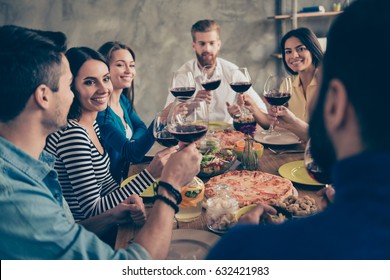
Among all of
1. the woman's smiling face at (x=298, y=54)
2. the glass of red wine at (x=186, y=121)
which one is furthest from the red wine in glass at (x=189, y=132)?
the woman's smiling face at (x=298, y=54)

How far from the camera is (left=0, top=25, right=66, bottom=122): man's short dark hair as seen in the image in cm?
108

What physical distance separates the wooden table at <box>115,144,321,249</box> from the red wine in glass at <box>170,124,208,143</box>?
0.89ft

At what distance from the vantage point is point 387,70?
556 mm

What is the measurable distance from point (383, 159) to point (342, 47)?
18 centimetres

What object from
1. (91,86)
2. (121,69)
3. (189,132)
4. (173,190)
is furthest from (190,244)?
(121,69)

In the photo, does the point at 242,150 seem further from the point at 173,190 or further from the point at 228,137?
the point at 173,190

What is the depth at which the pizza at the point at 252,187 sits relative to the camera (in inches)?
55.2

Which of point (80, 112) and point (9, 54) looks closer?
point (9, 54)

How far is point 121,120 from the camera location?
2641 mm

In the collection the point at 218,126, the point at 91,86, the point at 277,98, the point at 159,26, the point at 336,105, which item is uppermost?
the point at 159,26

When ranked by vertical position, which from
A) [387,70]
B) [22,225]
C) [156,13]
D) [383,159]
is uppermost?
[156,13]

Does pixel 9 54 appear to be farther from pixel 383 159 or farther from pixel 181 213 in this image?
pixel 383 159

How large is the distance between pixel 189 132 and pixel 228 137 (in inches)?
34.4

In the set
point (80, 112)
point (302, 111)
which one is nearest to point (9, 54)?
point (80, 112)
